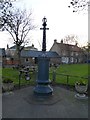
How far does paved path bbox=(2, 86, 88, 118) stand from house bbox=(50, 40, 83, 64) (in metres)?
59.0

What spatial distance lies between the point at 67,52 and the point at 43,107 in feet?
225

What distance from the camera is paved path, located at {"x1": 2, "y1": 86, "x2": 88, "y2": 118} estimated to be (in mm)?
7309

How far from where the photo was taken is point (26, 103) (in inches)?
346

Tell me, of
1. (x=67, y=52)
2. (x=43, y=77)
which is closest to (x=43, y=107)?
(x=43, y=77)

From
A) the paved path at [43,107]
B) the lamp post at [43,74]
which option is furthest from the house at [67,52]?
the paved path at [43,107]

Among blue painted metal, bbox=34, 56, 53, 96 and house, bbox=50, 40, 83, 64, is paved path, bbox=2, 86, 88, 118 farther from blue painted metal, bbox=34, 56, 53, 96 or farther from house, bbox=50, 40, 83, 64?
house, bbox=50, 40, 83, 64

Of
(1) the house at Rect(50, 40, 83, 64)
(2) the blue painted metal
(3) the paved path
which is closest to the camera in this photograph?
(3) the paved path

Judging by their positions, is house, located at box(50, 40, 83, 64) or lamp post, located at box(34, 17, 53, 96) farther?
house, located at box(50, 40, 83, 64)

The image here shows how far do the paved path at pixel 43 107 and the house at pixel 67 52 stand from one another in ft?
194

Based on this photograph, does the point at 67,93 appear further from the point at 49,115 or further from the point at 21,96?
the point at 49,115

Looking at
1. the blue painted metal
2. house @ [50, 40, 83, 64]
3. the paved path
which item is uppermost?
house @ [50, 40, 83, 64]

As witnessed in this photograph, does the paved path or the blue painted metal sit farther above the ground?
the blue painted metal

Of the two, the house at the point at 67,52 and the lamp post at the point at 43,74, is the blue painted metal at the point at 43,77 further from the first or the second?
the house at the point at 67,52

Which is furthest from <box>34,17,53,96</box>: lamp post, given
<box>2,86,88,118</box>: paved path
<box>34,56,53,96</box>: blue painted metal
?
<box>2,86,88,118</box>: paved path
